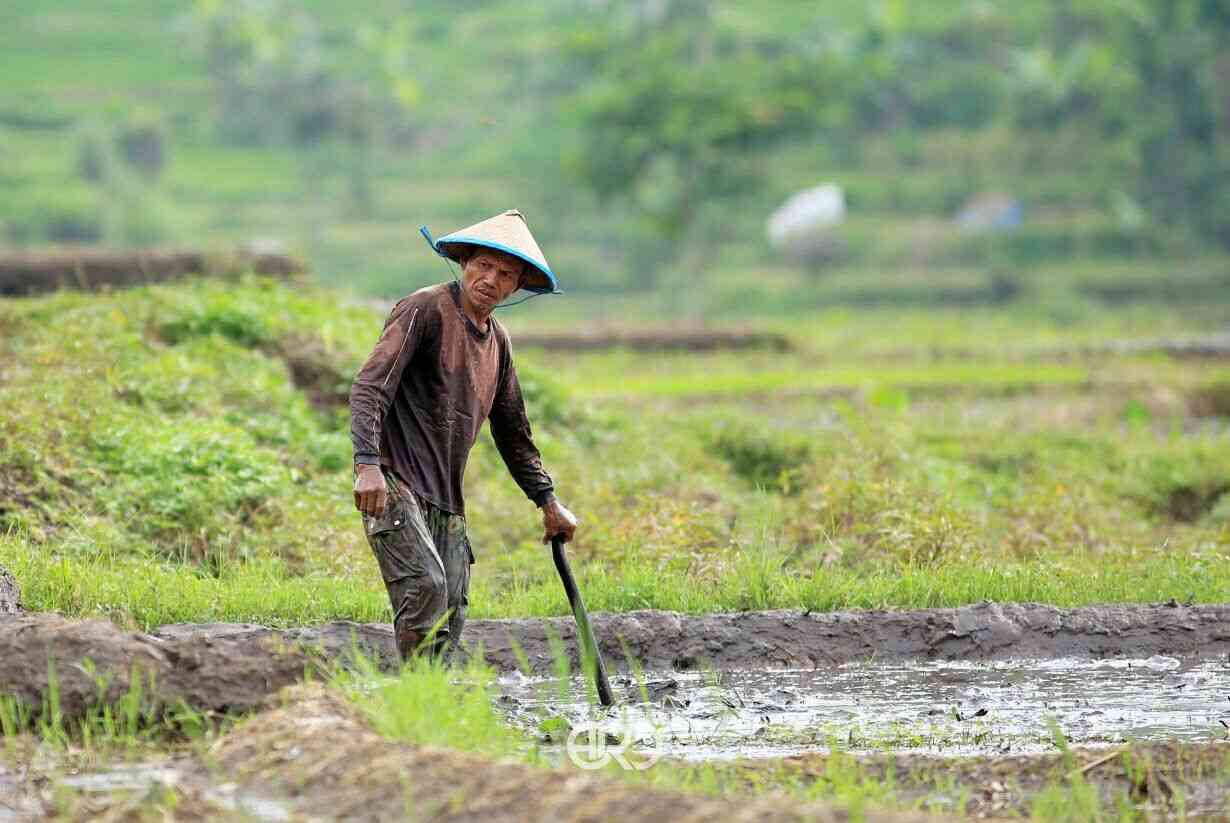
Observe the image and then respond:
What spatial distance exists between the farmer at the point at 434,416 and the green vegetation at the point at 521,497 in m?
1.25

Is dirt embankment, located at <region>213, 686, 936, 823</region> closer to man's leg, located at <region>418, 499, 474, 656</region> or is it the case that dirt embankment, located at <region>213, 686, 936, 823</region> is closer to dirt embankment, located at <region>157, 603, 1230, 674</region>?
man's leg, located at <region>418, 499, 474, 656</region>

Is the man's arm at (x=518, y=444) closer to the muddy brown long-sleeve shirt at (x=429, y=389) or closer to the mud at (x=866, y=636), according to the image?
the muddy brown long-sleeve shirt at (x=429, y=389)

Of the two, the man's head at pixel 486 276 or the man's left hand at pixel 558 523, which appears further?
the man's left hand at pixel 558 523

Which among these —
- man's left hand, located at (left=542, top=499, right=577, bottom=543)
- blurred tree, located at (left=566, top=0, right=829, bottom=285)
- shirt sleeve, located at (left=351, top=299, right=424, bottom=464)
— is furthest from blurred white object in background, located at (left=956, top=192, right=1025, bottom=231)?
shirt sleeve, located at (left=351, top=299, right=424, bottom=464)

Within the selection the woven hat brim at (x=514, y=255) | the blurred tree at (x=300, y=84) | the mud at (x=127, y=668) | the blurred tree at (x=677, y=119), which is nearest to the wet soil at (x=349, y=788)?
the mud at (x=127, y=668)

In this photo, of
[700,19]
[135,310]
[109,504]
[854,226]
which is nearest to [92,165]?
[700,19]

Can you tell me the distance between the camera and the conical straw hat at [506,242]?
4980 millimetres

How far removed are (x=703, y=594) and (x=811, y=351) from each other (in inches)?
615

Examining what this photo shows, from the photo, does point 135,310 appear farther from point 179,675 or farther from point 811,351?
point 811,351

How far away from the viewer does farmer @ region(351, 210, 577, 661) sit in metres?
4.93

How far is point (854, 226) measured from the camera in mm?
37062

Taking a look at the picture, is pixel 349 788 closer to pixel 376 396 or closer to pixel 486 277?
pixel 376 396

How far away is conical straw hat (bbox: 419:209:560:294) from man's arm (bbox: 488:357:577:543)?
0.33 meters

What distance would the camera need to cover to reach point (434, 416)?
200 inches
